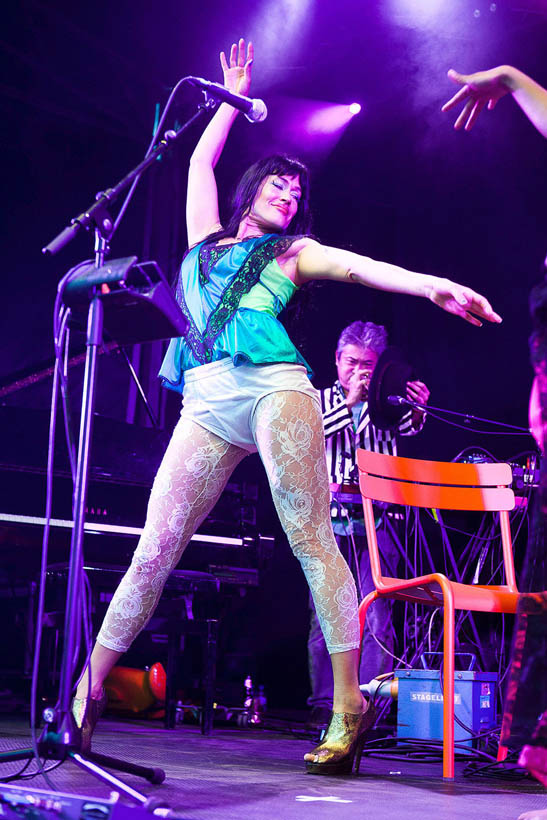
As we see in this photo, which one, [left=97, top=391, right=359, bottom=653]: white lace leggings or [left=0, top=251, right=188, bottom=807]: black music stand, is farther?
[left=97, top=391, right=359, bottom=653]: white lace leggings

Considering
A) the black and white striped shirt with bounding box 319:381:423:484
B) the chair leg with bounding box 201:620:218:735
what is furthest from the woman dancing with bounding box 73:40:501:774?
the black and white striped shirt with bounding box 319:381:423:484

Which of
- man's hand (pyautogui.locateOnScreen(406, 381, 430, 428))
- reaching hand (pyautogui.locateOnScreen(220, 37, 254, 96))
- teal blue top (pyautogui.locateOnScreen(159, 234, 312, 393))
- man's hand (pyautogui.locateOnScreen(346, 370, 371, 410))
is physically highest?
reaching hand (pyautogui.locateOnScreen(220, 37, 254, 96))

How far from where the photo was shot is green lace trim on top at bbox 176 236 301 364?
91.9 inches

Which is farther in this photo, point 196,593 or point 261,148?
point 261,148

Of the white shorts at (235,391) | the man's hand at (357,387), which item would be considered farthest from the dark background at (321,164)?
the white shorts at (235,391)

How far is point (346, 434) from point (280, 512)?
224cm

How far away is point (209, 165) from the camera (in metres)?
2.65

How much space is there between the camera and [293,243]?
2332 millimetres

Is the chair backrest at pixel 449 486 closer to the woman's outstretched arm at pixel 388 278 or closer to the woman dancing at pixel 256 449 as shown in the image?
the woman dancing at pixel 256 449

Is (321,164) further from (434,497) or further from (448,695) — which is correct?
(448,695)

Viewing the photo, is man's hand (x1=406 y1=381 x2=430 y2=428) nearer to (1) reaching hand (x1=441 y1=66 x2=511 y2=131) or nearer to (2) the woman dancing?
(2) the woman dancing

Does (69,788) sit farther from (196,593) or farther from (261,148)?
(261,148)

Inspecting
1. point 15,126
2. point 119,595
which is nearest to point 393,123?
point 15,126

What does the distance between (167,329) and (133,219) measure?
507 cm
